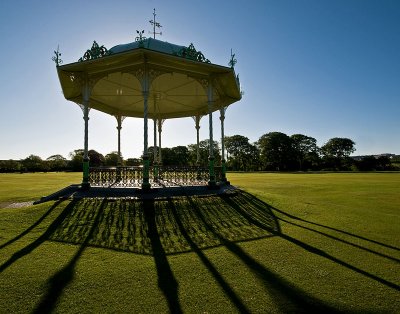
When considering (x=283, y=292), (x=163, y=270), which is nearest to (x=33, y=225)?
(x=163, y=270)

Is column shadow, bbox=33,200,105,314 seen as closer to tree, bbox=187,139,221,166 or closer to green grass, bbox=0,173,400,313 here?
green grass, bbox=0,173,400,313

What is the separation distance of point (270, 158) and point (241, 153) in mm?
12433

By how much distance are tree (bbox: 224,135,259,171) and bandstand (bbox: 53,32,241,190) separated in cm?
7462

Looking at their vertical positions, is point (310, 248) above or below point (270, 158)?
below

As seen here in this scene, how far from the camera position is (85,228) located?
27.7 feet

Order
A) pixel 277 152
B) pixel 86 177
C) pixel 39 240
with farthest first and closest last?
pixel 277 152, pixel 86 177, pixel 39 240

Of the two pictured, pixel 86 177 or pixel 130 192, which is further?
pixel 86 177

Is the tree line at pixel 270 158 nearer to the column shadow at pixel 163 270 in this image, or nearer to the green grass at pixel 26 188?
the green grass at pixel 26 188

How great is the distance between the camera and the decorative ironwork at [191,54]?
12688 mm

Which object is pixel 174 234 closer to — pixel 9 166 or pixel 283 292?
pixel 283 292

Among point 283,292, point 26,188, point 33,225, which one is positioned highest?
point 26,188

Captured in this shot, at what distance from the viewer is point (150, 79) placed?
1305cm

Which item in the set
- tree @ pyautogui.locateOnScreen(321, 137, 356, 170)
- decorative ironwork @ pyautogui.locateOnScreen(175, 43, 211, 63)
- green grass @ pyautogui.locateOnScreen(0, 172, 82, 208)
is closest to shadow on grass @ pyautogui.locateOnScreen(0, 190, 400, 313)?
green grass @ pyautogui.locateOnScreen(0, 172, 82, 208)

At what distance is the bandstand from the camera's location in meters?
12.6
